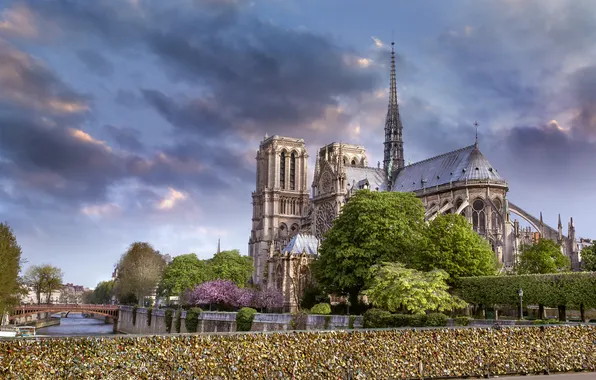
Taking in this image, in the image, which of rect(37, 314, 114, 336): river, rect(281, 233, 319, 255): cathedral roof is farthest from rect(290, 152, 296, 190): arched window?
rect(281, 233, 319, 255): cathedral roof

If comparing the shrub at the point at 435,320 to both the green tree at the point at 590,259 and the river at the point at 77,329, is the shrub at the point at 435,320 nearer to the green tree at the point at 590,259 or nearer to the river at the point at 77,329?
the green tree at the point at 590,259

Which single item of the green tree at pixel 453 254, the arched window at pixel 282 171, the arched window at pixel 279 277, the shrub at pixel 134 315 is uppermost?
the arched window at pixel 282 171

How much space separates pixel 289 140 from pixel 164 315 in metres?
61.9

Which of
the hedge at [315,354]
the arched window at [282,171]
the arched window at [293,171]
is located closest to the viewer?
the hedge at [315,354]

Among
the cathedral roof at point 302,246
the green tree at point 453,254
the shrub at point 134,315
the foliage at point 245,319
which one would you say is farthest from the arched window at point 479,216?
the shrub at point 134,315

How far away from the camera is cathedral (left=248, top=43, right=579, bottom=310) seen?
241ft

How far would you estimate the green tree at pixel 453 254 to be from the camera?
50.9 metres

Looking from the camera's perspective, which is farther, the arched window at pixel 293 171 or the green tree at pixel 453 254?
the arched window at pixel 293 171

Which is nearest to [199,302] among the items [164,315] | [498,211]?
[164,315]

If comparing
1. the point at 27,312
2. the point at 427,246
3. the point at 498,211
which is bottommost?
the point at 27,312

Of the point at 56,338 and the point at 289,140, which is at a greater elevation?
the point at 289,140

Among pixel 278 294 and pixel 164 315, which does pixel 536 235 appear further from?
pixel 164 315

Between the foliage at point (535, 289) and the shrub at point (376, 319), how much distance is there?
35.3 ft

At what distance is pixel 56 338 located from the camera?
17.3m
